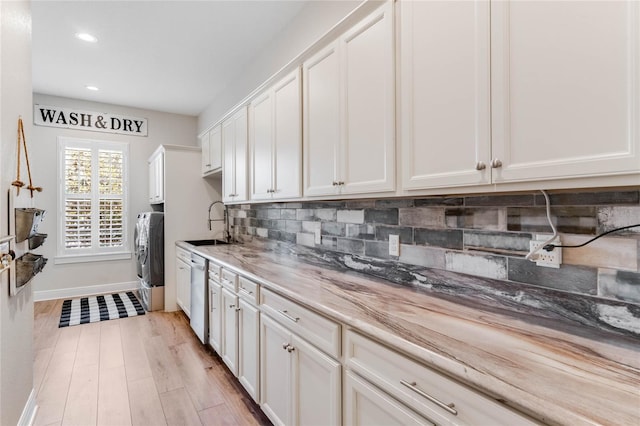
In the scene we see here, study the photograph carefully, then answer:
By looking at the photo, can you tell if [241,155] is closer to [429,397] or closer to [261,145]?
[261,145]

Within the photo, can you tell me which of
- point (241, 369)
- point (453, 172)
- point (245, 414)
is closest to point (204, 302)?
point (241, 369)

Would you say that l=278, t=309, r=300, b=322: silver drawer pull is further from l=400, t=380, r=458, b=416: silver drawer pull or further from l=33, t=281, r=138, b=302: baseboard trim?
l=33, t=281, r=138, b=302: baseboard trim

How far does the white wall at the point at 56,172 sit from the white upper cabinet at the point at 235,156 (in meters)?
2.41

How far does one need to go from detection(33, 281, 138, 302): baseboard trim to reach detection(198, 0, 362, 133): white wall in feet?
10.7

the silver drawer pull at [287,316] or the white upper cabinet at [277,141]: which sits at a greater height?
the white upper cabinet at [277,141]

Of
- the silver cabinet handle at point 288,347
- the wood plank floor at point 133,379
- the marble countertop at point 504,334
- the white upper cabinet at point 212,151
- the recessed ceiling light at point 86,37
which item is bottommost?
the wood plank floor at point 133,379

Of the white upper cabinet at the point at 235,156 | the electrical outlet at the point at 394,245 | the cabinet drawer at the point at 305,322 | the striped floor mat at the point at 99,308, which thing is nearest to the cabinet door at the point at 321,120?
the electrical outlet at the point at 394,245

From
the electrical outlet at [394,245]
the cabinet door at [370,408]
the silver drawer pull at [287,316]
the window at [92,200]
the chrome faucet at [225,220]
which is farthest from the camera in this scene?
the window at [92,200]

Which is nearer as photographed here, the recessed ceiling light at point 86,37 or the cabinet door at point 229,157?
the recessed ceiling light at point 86,37

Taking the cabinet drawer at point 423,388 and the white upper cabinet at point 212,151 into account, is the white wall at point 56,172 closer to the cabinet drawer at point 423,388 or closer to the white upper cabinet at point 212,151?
the white upper cabinet at point 212,151

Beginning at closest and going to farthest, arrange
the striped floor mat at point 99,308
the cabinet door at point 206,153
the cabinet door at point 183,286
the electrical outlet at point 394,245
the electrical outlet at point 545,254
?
the electrical outlet at point 545,254 → the electrical outlet at point 394,245 → the cabinet door at point 183,286 → the striped floor mat at point 99,308 → the cabinet door at point 206,153

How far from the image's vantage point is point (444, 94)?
124 centimetres

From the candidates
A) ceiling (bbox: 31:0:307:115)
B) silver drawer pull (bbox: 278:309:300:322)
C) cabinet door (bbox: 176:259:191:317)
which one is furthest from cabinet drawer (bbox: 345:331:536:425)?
cabinet door (bbox: 176:259:191:317)

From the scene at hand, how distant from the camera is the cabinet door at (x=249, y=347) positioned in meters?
1.99
